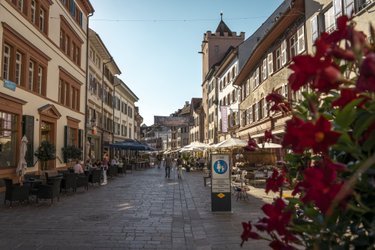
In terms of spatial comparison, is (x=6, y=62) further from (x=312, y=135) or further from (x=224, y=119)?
(x=224, y=119)

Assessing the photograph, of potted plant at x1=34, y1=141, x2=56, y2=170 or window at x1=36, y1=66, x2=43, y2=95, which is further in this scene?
window at x1=36, y1=66, x2=43, y2=95

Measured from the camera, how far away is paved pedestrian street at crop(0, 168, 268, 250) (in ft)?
26.3

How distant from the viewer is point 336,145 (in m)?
1.76

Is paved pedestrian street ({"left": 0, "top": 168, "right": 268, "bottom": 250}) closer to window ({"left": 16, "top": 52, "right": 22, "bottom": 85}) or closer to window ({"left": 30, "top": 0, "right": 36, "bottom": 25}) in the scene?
window ({"left": 16, "top": 52, "right": 22, "bottom": 85})

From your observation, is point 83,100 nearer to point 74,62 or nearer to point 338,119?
point 74,62

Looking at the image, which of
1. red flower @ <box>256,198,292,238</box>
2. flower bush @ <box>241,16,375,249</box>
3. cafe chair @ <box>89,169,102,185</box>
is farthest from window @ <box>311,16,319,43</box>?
red flower @ <box>256,198,292,238</box>

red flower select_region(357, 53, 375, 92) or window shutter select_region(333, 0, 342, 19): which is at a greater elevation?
window shutter select_region(333, 0, 342, 19)

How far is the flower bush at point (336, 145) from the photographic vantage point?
1.51 metres

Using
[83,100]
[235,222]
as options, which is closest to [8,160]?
[235,222]

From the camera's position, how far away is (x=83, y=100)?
33656 mm

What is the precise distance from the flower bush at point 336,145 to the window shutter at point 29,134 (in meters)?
19.7

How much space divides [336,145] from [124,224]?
899 centimetres

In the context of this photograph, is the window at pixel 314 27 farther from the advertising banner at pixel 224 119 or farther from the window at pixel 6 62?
the advertising banner at pixel 224 119

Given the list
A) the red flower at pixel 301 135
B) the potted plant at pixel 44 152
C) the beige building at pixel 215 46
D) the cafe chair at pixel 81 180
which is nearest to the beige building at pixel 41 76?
the potted plant at pixel 44 152
